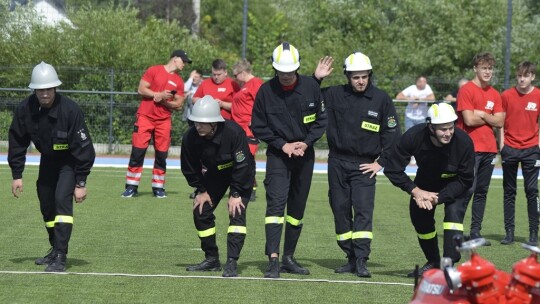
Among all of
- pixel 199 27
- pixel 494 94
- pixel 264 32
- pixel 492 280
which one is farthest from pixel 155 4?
pixel 492 280

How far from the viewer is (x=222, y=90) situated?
18.1 meters

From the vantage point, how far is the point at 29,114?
10953mm

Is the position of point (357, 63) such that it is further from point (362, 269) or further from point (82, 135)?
point (82, 135)

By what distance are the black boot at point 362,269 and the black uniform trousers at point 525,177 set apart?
3.70m

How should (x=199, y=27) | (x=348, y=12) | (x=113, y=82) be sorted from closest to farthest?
(x=113, y=82), (x=348, y=12), (x=199, y=27)

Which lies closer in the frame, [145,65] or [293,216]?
[293,216]

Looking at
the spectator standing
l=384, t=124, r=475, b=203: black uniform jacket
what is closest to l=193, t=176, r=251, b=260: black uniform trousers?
l=384, t=124, r=475, b=203: black uniform jacket

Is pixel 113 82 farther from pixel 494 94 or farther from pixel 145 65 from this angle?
pixel 494 94

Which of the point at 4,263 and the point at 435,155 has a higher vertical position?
the point at 435,155

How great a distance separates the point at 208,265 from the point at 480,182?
434cm

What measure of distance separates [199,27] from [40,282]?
4546cm

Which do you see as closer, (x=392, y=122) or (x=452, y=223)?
(x=452, y=223)

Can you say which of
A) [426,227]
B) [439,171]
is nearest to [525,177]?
[426,227]

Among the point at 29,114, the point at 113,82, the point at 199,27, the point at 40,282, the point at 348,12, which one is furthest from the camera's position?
the point at 199,27
